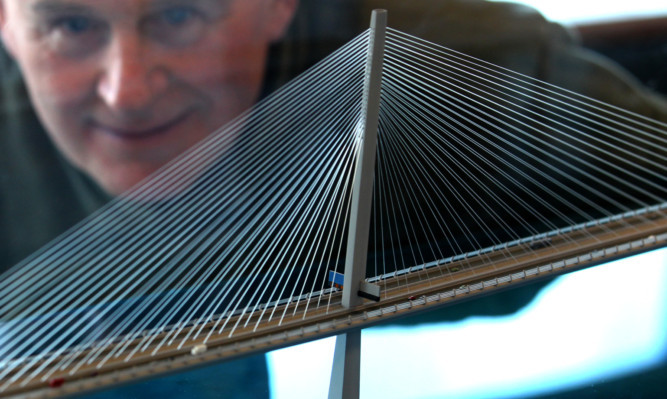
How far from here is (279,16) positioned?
255 inches

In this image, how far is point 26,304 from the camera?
5832 millimetres

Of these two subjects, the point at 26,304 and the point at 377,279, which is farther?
the point at 26,304

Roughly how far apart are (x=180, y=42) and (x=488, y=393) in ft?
13.5

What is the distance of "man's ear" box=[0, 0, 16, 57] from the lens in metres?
5.45

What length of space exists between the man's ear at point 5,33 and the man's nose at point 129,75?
74 cm

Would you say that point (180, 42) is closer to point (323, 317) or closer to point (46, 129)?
point (46, 129)

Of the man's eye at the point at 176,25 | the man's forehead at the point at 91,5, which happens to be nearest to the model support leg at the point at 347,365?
the man's eye at the point at 176,25

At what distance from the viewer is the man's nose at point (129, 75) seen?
5719 millimetres

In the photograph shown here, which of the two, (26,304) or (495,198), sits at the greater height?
(495,198)

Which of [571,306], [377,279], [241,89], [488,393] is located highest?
[241,89]

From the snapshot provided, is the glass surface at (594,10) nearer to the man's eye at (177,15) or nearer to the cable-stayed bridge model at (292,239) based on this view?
the cable-stayed bridge model at (292,239)

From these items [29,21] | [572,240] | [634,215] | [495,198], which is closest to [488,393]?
[572,240]

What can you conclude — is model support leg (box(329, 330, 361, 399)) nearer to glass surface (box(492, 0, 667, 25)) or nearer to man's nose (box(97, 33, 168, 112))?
man's nose (box(97, 33, 168, 112))

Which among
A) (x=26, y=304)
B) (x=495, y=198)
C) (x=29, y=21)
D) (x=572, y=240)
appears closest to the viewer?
(x=572, y=240)
